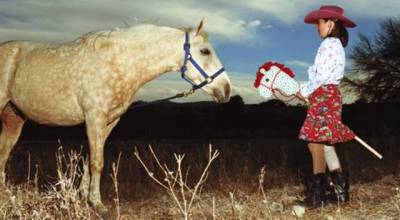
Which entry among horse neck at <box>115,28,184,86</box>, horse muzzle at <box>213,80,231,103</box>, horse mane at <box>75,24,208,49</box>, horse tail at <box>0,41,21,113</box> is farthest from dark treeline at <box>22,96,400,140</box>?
horse muzzle at <box>213,80,231,103</box>

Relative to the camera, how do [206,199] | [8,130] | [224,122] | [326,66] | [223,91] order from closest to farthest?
[326,66] < [223,91] < [206,199] < [8,130] < [224,122]

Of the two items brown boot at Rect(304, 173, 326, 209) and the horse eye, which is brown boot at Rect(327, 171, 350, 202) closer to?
brown boot at Rect(304, 173, 326, 209)

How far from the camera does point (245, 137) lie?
72.7 ft

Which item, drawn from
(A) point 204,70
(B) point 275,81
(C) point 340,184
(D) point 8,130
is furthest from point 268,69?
(D) point 8,130

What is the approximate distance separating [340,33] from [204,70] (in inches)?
60.8

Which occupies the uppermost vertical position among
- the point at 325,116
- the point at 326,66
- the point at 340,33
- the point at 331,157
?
the point at 340,33

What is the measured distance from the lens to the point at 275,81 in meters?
5.65

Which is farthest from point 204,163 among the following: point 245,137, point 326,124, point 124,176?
point 245,137

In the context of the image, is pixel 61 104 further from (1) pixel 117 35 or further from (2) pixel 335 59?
(2) pixel 335 59

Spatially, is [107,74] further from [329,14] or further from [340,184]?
[340,184]

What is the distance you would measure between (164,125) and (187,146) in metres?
6.69

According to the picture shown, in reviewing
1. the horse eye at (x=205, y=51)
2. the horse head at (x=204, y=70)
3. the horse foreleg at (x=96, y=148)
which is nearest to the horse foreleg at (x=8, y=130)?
the horse foreleg at (x=96, y=148)

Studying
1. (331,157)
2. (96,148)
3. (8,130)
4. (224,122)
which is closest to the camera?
(331,157)

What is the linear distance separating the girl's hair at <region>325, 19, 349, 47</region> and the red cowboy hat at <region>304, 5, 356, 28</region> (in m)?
0.06
